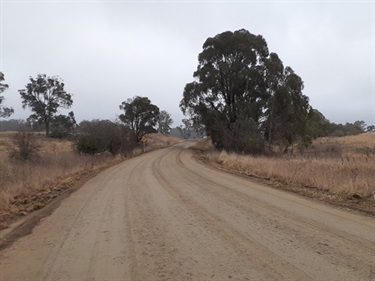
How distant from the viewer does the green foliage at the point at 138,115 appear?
2623 inches

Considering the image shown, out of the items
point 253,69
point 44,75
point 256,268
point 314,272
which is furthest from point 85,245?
point 44,75

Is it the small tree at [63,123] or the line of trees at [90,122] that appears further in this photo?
the small tree at [63,123]

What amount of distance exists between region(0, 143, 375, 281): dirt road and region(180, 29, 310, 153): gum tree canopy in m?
28.6

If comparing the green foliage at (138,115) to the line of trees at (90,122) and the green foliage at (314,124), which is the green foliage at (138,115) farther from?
the green foliage at (314,124)

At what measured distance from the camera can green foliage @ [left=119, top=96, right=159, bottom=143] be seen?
66625 mm

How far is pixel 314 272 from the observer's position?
5062mm

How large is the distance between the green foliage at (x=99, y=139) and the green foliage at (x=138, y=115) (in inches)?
772

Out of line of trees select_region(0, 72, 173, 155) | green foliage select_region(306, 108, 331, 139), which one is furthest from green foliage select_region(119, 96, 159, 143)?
green foliage select_region(306, 108, 331, 139)

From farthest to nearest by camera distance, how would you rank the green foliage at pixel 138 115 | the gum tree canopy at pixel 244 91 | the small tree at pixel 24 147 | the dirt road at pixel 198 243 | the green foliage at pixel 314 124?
the green foliage at pixel 138 115 < the green foliage at pixel 314 124 < the gum tree canopy at pixel 244 91 < the small tree at pixel 24 147 < the dirt road at pixel 198 243

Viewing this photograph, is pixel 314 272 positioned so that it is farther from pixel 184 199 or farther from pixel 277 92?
pixel 277 92

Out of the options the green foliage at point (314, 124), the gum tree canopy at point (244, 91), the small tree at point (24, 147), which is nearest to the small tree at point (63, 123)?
the gum tree canopy at point (244, 91)

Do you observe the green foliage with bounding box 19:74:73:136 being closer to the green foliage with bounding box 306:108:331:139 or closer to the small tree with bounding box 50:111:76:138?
the small tree with bounding box 50:111:76:138

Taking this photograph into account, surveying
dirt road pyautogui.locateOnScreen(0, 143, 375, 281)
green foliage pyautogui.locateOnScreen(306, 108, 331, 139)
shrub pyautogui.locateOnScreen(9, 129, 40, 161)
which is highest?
green foliage pyautogui.locateOnScreen(306, 108, 331, 139)

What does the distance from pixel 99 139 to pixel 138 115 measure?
2786 cm
